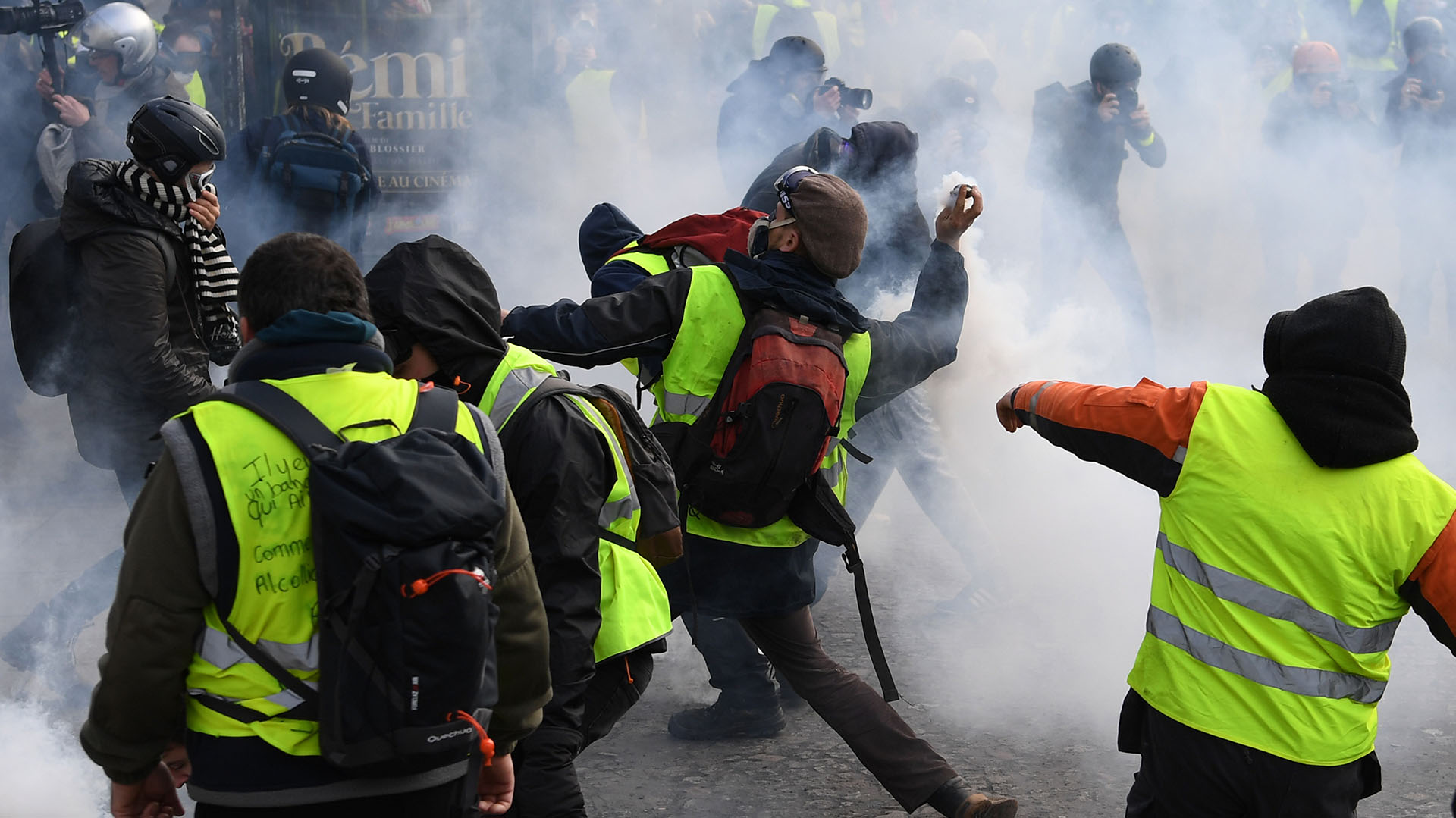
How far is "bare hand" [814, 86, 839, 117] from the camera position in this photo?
650cm

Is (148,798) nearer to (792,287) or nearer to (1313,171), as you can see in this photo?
(792,287)

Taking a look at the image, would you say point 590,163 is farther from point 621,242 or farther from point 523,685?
point 523,685

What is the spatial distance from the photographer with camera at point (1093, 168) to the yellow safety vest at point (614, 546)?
194 inches

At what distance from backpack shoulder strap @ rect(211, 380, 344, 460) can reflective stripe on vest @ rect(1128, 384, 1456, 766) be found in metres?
1.39

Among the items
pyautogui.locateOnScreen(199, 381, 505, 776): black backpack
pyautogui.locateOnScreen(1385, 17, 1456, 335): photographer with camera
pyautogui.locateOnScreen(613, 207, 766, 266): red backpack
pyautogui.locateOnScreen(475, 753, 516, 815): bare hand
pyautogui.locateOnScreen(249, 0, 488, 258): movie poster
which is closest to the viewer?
pyautogui.locateOnScreen(199, 381, 505, 776): black backpack

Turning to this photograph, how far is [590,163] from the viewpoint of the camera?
8.16 m

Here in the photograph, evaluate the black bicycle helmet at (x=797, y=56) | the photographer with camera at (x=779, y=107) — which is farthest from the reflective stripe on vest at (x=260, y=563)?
the black bicycle helmet at (x=797, y=56)

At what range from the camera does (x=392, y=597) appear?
63.6 inches

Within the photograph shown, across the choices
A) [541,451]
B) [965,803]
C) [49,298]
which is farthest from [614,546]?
[49,298]

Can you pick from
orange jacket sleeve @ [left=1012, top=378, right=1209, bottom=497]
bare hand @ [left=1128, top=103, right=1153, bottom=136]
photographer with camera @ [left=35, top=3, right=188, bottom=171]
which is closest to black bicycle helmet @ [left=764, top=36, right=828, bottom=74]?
bare hand @ [left=1128, top=103, right=1153, bottom=136]

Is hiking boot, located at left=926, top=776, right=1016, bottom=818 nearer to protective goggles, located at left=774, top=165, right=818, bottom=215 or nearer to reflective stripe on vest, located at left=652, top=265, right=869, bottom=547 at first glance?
reflective stripe on vest, located at left=652, top=265, right=869, bottom=547

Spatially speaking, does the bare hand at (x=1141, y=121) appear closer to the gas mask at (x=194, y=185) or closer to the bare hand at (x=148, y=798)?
the gas mask at (x=194, y=185)

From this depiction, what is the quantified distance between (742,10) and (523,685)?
25.7ft

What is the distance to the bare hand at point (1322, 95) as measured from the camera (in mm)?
8094
